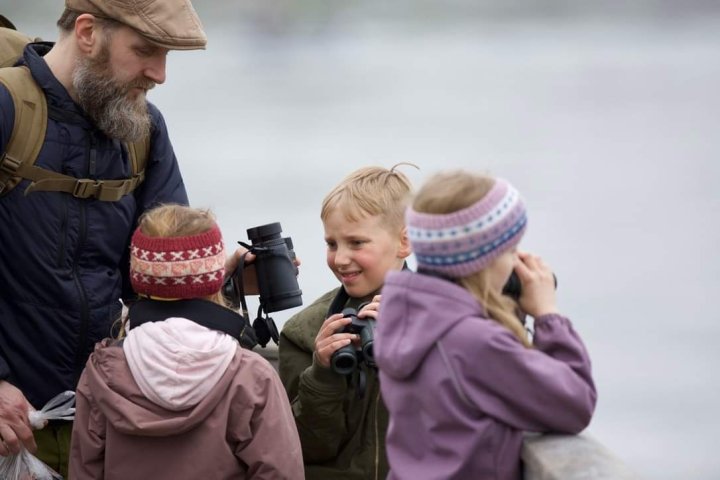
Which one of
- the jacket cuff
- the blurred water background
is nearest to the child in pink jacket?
the jacket cuff

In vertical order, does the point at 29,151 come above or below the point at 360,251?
above

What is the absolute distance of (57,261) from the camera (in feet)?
10.5

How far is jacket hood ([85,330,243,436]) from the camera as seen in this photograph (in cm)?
281

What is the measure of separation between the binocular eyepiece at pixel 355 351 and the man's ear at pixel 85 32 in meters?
0.77

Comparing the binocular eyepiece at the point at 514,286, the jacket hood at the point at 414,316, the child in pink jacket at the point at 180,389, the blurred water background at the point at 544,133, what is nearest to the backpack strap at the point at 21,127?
the child in pink jacket at the point at 180,389

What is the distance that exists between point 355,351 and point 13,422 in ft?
2.21

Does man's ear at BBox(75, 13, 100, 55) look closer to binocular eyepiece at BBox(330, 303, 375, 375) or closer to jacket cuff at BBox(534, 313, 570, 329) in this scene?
binocular eyepiece at BBox(330, 303, 375, 375)

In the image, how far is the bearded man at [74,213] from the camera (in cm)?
318

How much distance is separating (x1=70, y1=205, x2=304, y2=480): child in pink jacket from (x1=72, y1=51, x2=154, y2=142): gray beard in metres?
0.38

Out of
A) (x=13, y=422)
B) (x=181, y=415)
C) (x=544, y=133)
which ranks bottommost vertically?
(x=544, y=133)

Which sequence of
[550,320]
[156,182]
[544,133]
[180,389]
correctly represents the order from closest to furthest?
[550,320]
[180,389]
[156,182]
[544,133]

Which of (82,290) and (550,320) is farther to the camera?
(82,290)

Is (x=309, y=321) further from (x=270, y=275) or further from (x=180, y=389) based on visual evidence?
(x=180, y=389)

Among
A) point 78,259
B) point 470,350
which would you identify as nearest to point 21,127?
point 78,259
